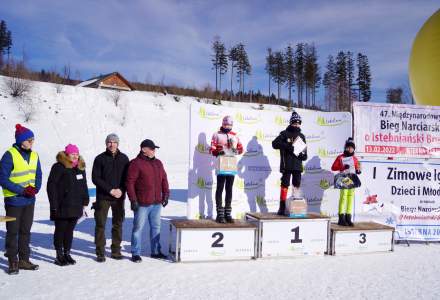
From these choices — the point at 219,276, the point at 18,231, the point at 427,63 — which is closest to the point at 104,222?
the point at 18,231

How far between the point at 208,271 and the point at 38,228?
13.2ft

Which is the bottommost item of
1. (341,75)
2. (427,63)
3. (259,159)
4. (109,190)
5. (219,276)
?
(219,276)

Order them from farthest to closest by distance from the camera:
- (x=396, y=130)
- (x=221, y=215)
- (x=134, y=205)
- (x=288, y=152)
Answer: (x=396, y=130) < (x=288, y=152) < (x=221, y=215) < (x=134, y=205)

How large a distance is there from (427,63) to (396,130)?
268 cm

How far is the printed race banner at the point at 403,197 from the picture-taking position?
22.2 ft

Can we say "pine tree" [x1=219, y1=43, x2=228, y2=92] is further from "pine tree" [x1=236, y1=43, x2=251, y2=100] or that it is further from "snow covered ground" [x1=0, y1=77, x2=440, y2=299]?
"snow covered ground" [x1=0, y1=77, x2=440, y2=299]

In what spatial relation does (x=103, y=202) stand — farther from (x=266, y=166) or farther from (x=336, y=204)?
(x=336, y=204)

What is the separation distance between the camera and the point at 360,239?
5.98m

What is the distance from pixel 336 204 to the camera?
717 centimetres

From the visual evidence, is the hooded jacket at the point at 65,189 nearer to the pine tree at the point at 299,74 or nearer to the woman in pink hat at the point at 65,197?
the woman in pink hat at the point at 65,197

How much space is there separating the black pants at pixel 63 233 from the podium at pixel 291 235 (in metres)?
2.69

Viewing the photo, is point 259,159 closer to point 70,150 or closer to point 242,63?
point 70,150

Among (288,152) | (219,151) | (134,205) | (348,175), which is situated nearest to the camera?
(134,205)

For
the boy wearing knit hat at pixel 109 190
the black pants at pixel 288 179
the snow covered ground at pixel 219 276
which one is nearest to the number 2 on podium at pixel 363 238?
the snow covered ground at pixel 219 276
